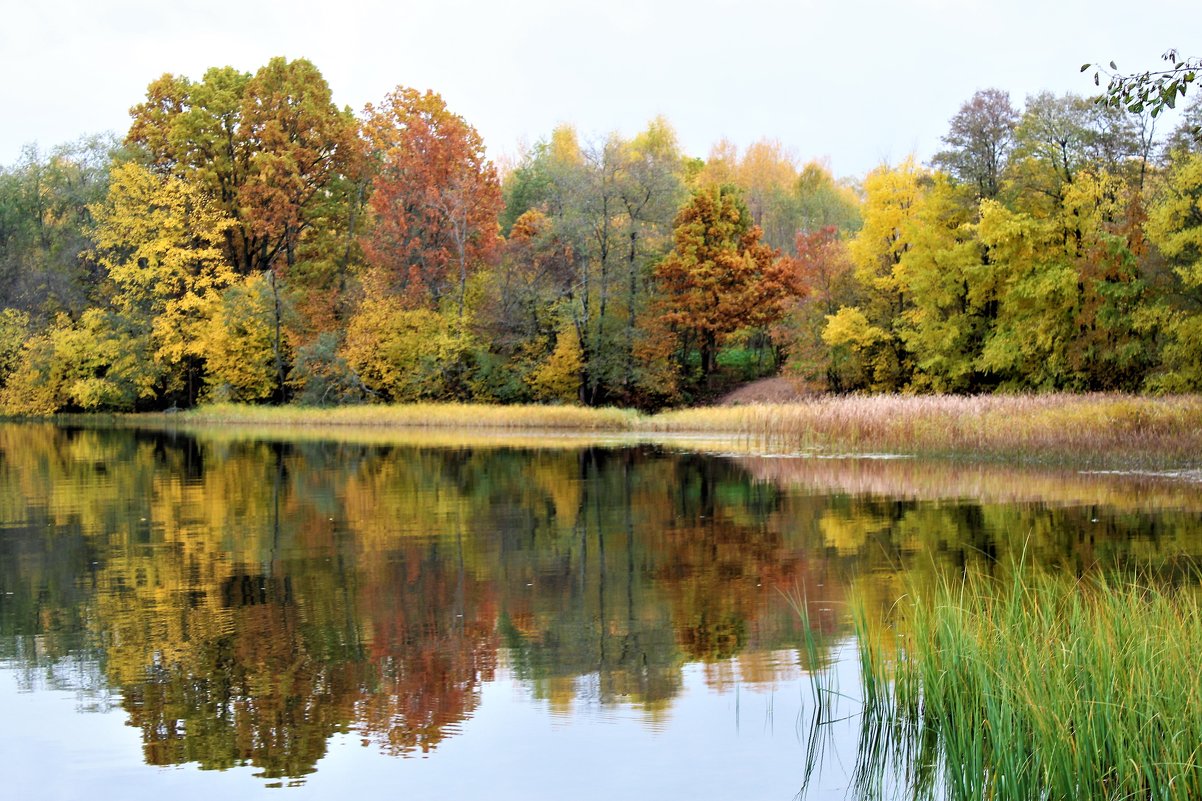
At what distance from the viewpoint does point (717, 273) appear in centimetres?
5484

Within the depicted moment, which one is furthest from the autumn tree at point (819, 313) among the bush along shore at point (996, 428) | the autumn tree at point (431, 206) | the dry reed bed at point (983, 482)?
the dry reed bed at point (983, 482)

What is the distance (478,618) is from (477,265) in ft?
163

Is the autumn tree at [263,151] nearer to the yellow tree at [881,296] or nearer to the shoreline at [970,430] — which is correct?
the shoreline at [970,430]

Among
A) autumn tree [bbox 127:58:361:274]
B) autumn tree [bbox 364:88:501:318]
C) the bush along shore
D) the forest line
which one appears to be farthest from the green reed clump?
autumn tree [bbox 127:58:361:274]

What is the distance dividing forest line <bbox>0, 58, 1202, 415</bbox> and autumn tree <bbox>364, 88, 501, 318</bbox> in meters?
0.14

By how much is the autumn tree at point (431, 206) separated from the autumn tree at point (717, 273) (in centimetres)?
921

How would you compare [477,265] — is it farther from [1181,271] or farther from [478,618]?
[478,618]

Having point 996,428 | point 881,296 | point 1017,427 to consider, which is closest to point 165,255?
point 881,296

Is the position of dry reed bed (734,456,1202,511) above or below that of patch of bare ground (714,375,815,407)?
below

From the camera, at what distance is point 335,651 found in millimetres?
10086

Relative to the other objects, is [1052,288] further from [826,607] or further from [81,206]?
[81,206]

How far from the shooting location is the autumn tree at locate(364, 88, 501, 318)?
5762 centimetres

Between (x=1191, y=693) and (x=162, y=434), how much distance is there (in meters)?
47.0

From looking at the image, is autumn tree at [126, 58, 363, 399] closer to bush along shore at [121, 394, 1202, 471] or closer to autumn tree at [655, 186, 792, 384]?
autumn tree at [655, 186, 792, 384]
